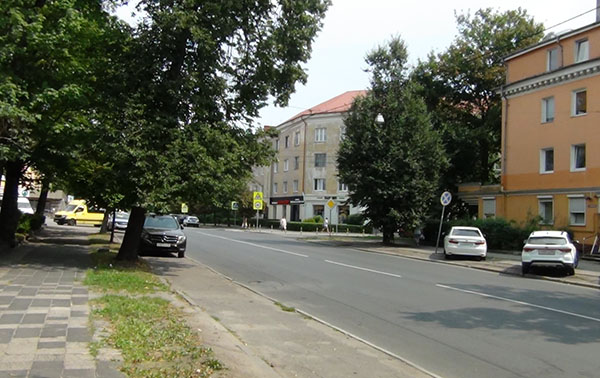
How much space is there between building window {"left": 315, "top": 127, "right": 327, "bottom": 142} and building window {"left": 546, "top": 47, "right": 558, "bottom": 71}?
34931 millimetres

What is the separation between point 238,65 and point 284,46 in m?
1.52

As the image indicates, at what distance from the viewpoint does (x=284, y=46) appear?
1541 centimetres

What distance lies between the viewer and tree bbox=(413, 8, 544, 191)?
36562 millimetres

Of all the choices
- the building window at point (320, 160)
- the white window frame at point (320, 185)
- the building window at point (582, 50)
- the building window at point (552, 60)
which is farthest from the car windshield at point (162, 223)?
the building window at point (320, 160)

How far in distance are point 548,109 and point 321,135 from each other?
118ft

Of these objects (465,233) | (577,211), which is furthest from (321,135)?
(465,233)

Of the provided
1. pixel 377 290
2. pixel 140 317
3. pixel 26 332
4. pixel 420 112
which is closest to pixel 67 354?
pixel 26 332

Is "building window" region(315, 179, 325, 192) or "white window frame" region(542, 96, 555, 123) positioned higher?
"white window frame" region(542, 96, 555, 123)

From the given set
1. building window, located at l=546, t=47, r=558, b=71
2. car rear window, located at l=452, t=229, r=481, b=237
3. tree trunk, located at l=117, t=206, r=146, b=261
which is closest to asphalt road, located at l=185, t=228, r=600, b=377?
tree trunk, located at l=117, t=206, r=146, b=261

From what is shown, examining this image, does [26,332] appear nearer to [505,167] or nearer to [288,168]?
[505,167]

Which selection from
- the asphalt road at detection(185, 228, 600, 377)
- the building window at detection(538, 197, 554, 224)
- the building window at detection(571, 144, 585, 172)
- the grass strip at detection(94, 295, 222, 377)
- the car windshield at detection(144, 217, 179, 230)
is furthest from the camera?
the building window at detection(538, 197, 554, 224)

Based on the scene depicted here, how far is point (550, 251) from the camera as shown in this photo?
58.3 ft

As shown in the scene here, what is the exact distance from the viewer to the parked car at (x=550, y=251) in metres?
17.6

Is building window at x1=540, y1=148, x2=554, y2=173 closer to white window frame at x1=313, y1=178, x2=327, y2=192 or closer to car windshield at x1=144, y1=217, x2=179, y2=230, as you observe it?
car windshield at x1=144, y1=217, x2=179, y2=230
